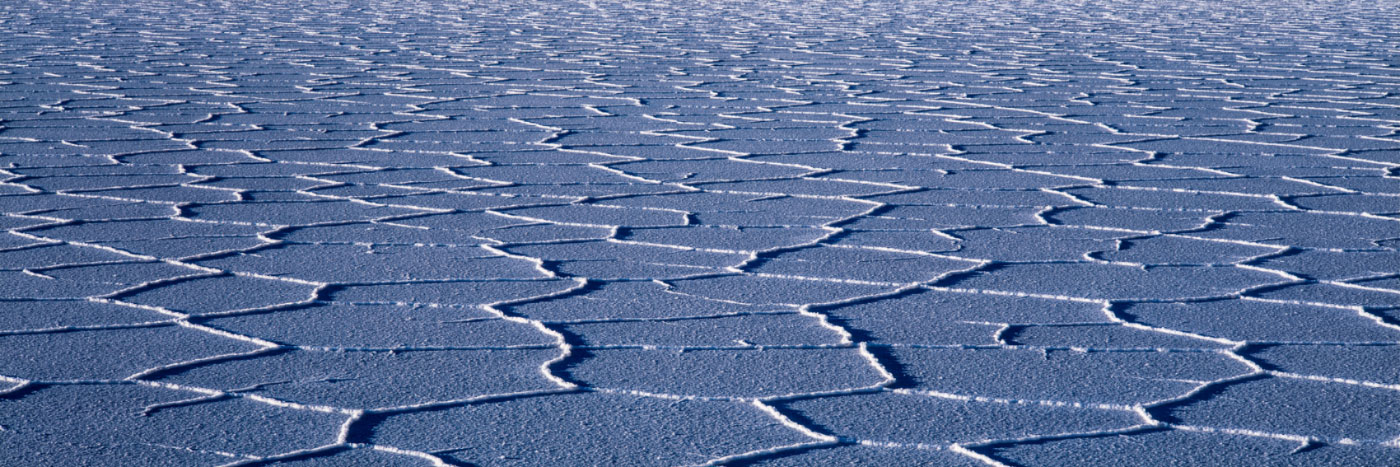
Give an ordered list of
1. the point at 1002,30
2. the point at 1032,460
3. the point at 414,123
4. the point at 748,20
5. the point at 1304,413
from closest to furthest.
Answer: the point at 1032,460 → the point at 1304,413 → the point at 414,123 → the point at 1002,30 → the point at 748,20

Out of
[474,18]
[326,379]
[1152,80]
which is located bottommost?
[474,18]

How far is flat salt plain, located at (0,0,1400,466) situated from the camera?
7.59 ft

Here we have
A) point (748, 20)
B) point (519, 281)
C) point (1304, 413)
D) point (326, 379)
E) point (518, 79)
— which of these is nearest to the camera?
point (1304, 413)

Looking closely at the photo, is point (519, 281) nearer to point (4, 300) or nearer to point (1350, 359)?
point (4, 300)

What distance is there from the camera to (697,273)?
10.8 ft

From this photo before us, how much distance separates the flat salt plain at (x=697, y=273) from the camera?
91.0 inches

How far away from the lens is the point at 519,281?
3.22 metres

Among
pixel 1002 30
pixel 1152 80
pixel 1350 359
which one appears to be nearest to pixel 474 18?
pixel 1002 30

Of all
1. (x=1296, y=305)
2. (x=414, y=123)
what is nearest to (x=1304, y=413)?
(x=1296, y=305)

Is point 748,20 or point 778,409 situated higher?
point 778,409

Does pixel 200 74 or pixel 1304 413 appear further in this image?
pixel 200 74

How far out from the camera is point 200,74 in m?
7.60

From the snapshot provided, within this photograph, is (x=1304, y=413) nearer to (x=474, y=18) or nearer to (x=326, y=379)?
(x=326, y=379)

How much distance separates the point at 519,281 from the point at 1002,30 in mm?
8920
